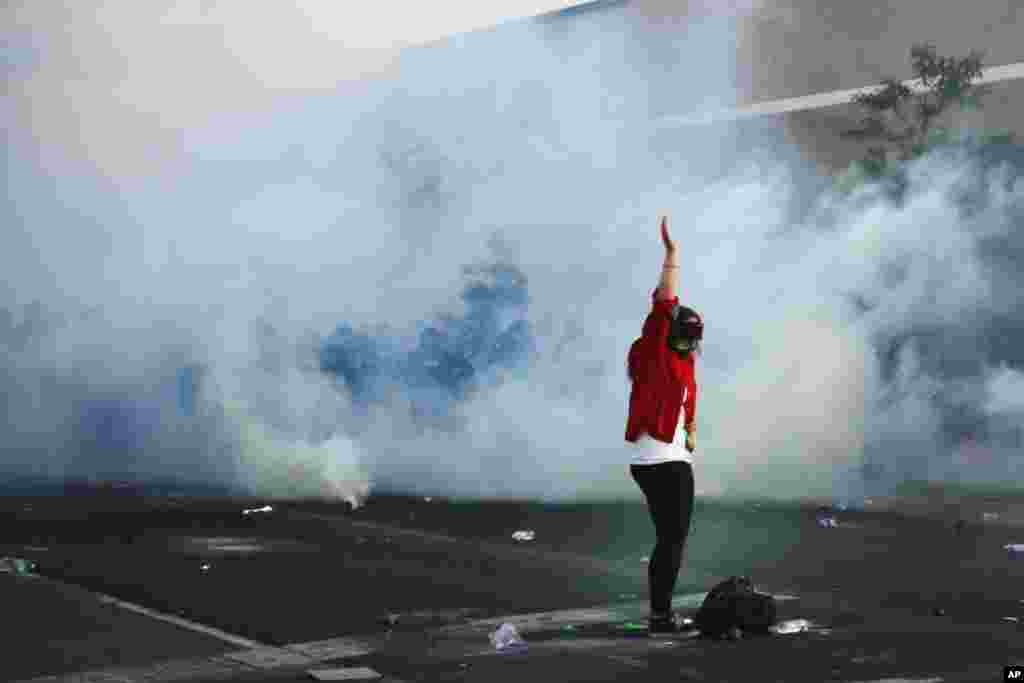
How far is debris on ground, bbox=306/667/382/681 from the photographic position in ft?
Result: 22.5

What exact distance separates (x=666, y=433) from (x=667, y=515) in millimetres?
379

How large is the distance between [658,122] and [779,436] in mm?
6766

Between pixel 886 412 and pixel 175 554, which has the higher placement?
pixel 886 412

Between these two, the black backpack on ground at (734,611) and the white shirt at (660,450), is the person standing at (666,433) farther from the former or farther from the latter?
the black backpack on ground at (734,611)

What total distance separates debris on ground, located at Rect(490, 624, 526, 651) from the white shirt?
0.95 meters

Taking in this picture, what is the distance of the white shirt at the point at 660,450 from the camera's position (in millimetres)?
7781

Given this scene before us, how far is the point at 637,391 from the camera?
25.9 feet

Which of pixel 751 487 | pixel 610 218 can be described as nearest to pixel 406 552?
pixel 751 487

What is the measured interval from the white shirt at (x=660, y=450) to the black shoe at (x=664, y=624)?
69 cm

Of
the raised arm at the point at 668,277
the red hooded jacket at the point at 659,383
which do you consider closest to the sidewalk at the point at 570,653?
the red hooded jacket at the point at 659,383

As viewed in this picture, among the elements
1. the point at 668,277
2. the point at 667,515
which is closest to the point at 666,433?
the point at 667,515

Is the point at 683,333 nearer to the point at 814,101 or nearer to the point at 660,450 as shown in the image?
the point at 660,450

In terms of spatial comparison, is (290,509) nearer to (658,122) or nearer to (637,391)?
(637,391)

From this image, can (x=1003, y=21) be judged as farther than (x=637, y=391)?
Yes
